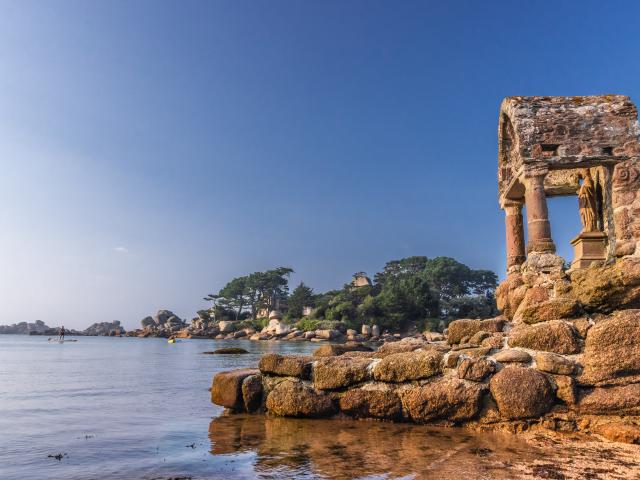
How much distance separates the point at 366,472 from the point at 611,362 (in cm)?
380

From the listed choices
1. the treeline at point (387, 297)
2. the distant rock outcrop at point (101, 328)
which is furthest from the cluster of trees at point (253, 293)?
the distant rock outcrop at point (101, 328)

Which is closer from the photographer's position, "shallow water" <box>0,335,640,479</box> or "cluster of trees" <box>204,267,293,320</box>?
"shallow water" <box>0,335,640,479</box>

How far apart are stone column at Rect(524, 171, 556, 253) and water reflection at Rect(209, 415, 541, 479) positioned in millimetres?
5237

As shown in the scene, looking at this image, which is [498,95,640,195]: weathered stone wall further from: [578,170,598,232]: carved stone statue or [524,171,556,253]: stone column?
[578,170,598,232]: carved stone statue

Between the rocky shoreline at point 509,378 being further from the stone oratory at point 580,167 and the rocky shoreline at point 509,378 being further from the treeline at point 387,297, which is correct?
the treeline at point 387,297

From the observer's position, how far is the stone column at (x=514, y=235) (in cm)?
1250

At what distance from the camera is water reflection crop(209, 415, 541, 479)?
518cm

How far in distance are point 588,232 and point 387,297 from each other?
52.7m

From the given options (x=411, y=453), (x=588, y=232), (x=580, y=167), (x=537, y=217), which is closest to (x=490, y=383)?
(x=411, y=453)

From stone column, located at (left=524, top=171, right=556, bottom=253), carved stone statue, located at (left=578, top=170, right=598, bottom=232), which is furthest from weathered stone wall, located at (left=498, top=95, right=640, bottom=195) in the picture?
carved stone statue, located at (left=578, top=170, right=598, bottom=232)

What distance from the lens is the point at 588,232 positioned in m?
11.0

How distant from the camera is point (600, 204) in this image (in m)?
11.7

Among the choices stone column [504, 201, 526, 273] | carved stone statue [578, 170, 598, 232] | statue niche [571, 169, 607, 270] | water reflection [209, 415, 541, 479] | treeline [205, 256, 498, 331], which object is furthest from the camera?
treeline [205, 256, 498, 331]

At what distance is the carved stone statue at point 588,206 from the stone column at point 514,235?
1497 mm
